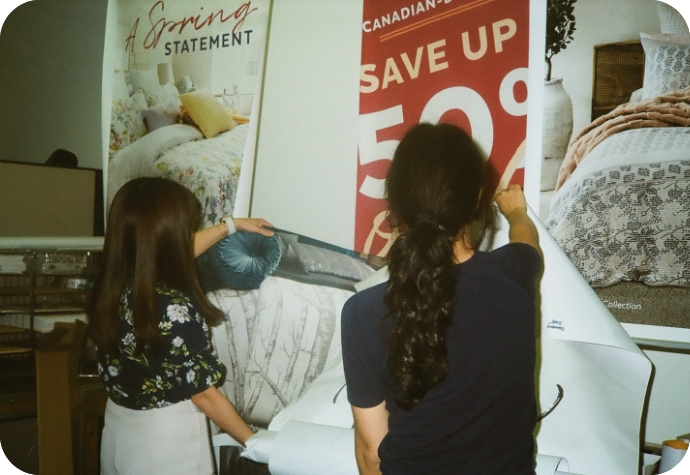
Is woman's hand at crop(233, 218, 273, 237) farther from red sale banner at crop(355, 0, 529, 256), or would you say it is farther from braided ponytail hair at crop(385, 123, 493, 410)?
braided ponytail hair at crop(385, 123, 493, 410)

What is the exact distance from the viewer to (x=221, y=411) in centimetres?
134

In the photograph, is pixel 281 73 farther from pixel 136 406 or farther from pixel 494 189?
pixel 136 406

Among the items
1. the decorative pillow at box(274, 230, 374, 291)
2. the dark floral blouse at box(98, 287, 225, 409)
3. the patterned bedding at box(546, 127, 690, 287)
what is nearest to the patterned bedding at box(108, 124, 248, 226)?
the decorative pillow at box(274, 230, 374, 291)

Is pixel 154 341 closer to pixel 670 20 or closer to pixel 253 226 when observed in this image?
pixel 253 226

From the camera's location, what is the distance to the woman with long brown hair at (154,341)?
4.15ft

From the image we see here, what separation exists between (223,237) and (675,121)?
1.17 meters

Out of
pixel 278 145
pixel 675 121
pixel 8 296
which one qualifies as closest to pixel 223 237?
pixel 278 145

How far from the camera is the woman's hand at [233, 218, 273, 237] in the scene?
1.74 metres

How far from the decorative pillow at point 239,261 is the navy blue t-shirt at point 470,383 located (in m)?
0.79

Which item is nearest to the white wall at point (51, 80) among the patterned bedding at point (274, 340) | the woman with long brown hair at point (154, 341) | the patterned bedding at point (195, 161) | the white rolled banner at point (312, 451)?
the patterned bedding at point (195, 161)

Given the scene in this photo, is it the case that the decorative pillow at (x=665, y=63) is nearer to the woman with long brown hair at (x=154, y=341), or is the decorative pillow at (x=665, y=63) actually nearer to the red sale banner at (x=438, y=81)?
the red sale banner at (x=438, y=81)

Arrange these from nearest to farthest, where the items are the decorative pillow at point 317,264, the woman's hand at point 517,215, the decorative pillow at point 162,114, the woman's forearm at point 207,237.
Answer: the woman's hand at point 517,215 < the decorative pillow at point 317,264 < the woman's forearm at point 207,237 < the decorative pillow at point 162,114

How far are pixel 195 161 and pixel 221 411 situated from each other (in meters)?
0.85

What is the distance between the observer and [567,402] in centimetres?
120
